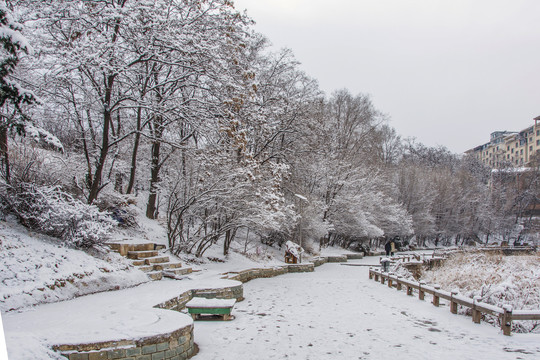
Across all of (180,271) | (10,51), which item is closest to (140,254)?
(180,271)

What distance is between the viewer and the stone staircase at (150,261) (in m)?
8.84

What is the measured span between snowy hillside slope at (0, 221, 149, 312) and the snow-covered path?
214cm

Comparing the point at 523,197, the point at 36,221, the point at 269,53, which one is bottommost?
the point at 36,221

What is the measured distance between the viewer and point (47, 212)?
7.11 metres

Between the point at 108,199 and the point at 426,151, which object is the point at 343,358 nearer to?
the point at 108,199

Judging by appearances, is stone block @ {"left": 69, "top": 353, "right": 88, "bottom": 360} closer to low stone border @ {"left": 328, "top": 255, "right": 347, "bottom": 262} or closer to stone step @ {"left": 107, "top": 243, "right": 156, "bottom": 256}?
stone step @ {"left": 107, "top": 243, "right": 156, "bottom": 256}

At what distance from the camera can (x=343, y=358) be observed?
4.96 metres

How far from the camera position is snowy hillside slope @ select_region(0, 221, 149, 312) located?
A: 17.9ft

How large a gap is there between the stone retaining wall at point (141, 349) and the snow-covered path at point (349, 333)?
0.38 metres

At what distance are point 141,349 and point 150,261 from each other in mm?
5505

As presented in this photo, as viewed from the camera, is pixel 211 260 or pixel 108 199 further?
pixel 211 260

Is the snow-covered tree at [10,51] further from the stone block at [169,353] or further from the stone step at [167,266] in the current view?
the stone step at [167,266]

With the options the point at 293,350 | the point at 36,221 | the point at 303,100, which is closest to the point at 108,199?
the point at 36,221

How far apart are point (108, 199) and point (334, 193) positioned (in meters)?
16.4
